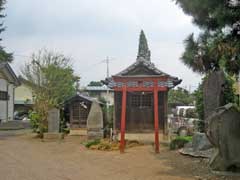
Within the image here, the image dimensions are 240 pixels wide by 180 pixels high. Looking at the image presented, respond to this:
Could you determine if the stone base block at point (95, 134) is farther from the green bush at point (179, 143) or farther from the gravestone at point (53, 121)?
the green bush at point (179, 143)

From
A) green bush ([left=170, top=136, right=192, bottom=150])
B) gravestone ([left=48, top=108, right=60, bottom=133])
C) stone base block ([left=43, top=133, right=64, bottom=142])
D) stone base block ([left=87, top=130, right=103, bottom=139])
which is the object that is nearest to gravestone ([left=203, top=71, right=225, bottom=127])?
green bush ([left=170, top=136, right=192, bottom=150])

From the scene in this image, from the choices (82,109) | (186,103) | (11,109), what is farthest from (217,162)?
(186,103)

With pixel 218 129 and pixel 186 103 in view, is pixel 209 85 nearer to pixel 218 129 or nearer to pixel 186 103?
pixel 218 129

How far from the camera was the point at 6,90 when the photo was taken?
1581 inches

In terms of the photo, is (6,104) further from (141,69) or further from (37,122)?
(141,69)

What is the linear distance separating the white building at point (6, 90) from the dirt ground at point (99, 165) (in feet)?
80.0

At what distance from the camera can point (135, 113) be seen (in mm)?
18922

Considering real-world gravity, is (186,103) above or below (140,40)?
below

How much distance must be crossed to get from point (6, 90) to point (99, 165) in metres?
30.8

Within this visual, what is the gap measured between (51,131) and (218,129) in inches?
555

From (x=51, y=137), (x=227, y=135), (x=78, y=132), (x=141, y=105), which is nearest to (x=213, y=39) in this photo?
(x=227, y=135)

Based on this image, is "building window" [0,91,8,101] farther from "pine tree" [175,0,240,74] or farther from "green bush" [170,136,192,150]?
"pine tree" [175,0,240,74]

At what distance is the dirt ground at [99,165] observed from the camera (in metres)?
9.43

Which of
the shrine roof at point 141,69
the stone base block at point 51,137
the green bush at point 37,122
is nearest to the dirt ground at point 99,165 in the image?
the shrine roof at point 141,69
